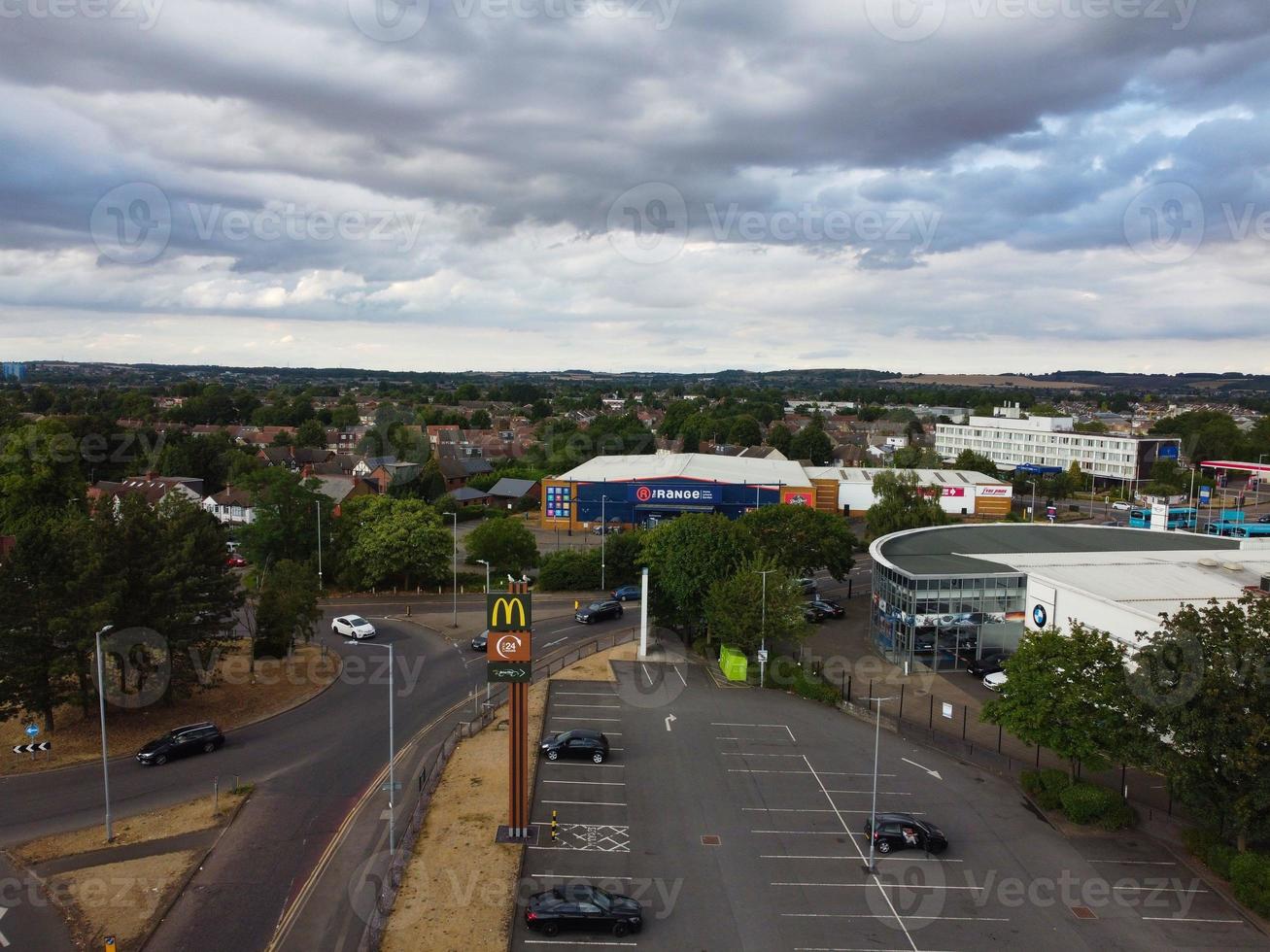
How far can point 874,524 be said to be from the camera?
5631 centimetres

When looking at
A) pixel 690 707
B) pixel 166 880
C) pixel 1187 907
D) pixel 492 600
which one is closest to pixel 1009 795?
pixel 1187 907

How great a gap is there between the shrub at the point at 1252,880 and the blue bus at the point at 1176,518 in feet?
194

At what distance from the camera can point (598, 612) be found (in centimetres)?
4159

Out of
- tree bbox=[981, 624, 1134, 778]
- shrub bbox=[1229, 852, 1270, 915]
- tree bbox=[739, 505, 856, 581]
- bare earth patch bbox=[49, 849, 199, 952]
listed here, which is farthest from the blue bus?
bare earth patch bbox=[49, 849, 199, 952]

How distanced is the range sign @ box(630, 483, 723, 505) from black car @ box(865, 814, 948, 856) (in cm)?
4345

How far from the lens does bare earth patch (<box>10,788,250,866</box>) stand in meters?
19.2

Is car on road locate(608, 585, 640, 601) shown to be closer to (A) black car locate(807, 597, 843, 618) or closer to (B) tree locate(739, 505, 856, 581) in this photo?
(B) tree locate(739, 505, 856, 581)

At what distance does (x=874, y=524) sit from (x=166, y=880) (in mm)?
46971

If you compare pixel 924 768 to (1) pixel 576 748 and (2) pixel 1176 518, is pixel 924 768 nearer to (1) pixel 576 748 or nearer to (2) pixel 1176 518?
(1) pixel 576 748

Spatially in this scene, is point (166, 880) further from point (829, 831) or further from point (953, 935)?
point (953, 935)

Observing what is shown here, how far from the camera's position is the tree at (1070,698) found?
21.4 m

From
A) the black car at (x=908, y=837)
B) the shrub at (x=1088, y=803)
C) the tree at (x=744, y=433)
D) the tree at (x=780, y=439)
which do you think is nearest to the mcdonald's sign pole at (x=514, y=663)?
the black car at (x=908, y=837)

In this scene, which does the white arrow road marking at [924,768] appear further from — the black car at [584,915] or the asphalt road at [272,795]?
the asphalt road at [272,795]

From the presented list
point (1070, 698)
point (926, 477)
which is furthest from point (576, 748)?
point (926, 477)
